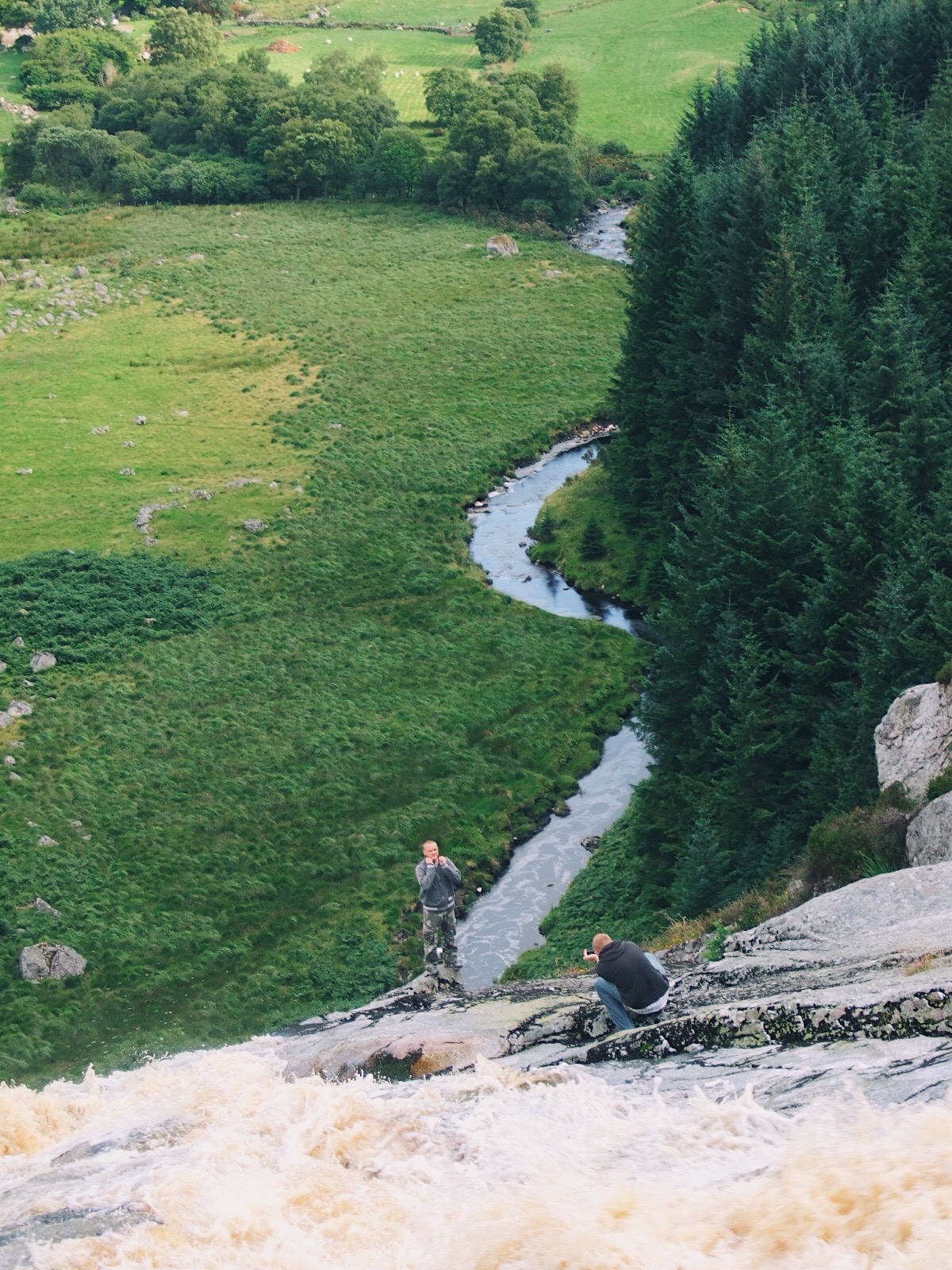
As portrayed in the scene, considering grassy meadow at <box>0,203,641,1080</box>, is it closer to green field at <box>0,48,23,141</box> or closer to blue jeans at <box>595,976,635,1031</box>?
blue jeans at <box>595,976,635,1031</box>

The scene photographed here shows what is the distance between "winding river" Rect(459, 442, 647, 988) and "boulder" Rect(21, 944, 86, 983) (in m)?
9.95

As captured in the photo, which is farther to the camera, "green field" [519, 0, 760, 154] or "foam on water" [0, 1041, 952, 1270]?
"green field" [519, 0, 760, 154]

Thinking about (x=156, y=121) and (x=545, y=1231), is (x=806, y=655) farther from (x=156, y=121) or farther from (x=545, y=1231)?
(x=156, y=121)

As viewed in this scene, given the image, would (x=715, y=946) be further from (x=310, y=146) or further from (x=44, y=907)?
(x=310, y=146)

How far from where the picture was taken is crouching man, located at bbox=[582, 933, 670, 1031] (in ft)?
56.4

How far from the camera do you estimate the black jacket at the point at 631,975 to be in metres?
Result: 17.2

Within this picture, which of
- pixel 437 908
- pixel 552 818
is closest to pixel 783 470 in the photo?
pixel 552 818

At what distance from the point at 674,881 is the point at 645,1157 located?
57.4ft

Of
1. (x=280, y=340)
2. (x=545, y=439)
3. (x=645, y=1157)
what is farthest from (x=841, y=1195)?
(x=280, y=340)

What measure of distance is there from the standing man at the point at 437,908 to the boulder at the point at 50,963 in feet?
36.5

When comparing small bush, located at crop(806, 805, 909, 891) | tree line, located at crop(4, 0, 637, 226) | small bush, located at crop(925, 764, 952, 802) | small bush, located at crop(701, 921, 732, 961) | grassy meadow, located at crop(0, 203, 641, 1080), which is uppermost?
tree line, located at crop(4, 0, 637, 226)

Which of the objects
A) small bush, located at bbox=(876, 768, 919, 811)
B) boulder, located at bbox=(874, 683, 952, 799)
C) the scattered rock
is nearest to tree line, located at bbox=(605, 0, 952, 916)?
boulder, located at bbox=(874, 683, 952, 799)

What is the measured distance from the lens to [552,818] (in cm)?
3950

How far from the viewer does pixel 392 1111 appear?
15.8 m
